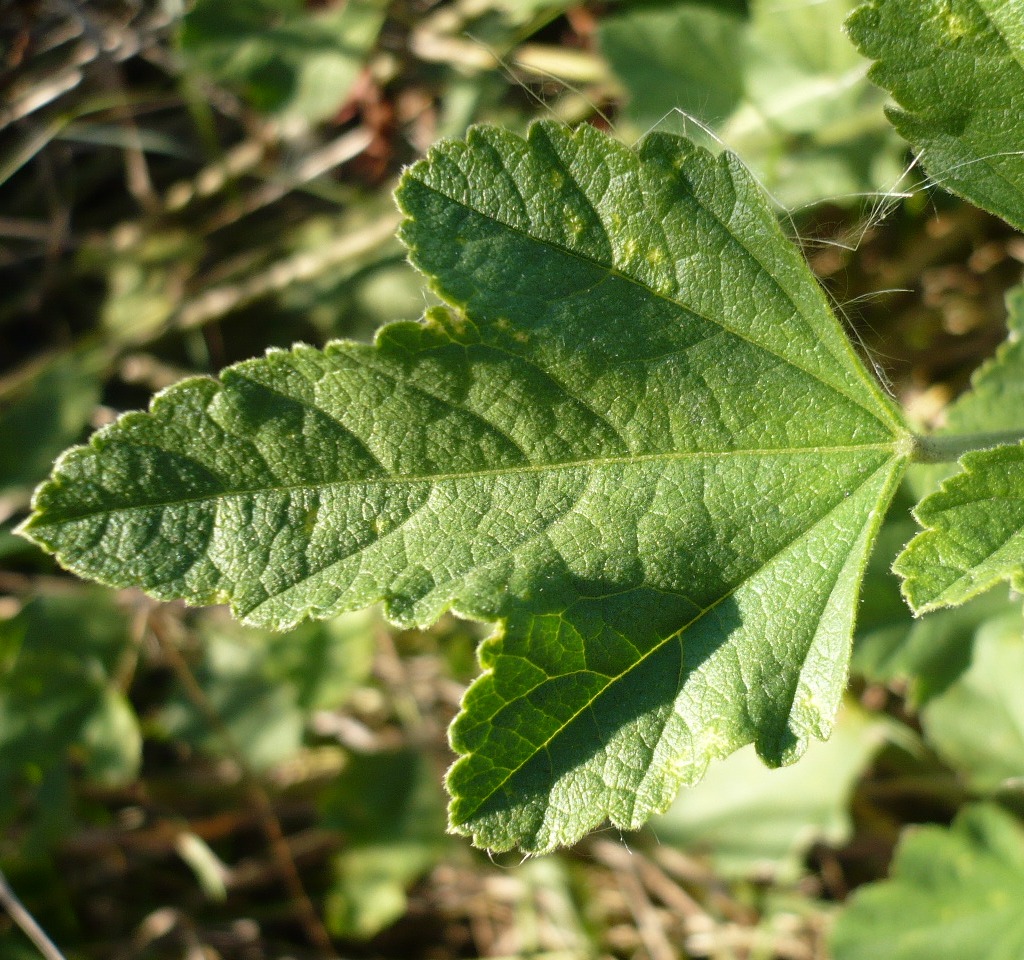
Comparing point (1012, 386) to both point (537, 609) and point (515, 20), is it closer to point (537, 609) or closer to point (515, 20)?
point (537, 609)

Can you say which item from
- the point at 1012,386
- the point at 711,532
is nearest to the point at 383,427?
the point at 711,532

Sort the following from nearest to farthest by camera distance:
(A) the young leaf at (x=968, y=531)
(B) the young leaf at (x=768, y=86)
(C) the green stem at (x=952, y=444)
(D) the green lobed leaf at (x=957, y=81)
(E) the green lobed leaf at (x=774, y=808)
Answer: (A) the young leaf at (x=968, y=531) < (D) the green lobed leaf at (x=957, y=81) < (C) the green stem at (x=952, y=444) < (B) the young leaf at (x=768, y=86) < (E) the green lobed leaf at (x=774, y=808)

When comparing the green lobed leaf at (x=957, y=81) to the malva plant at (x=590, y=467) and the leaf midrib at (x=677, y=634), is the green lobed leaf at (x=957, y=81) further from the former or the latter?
the leaf midrib at (x=677, y=634)

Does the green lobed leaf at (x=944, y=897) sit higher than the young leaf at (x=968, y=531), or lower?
lower

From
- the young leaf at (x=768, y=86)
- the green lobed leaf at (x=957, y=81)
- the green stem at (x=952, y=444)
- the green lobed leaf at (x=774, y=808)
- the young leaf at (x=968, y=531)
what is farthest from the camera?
the green lobed leaf at (x=774, y=808)

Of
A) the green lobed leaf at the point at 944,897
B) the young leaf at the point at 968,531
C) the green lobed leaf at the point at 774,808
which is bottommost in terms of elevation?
the green lobed leaf at the point at 944,897

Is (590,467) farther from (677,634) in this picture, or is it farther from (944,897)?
(944,897)

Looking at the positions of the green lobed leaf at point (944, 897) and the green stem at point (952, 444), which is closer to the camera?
the green stem at point (952, 444)

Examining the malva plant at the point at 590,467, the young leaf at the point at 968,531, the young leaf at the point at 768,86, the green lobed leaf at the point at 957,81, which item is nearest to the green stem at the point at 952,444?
the malva plant at the point at 590,467

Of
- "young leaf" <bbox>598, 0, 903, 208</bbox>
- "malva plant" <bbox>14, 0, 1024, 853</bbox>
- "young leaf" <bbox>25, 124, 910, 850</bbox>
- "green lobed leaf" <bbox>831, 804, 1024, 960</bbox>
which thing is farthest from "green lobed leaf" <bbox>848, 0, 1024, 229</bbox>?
"green lobed leaf" <bbox>831, 804, 1024, 960</bbox>
